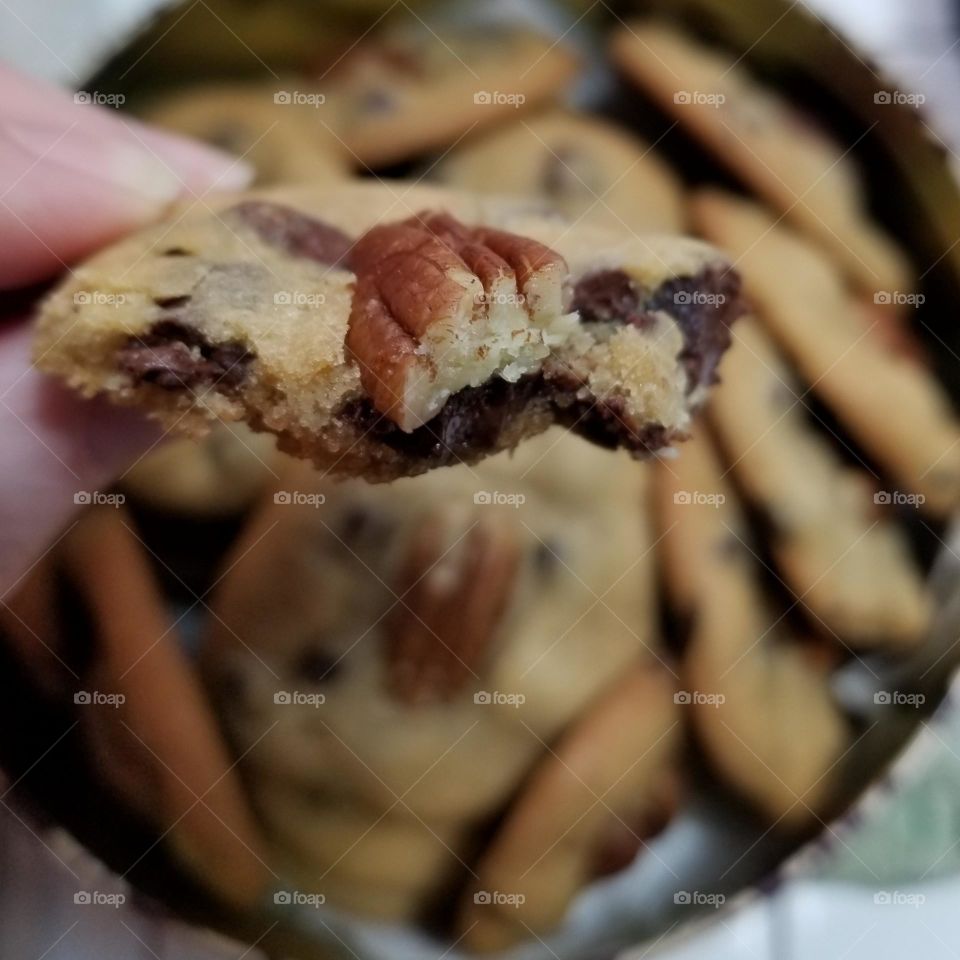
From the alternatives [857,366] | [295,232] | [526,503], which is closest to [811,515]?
[857,366]

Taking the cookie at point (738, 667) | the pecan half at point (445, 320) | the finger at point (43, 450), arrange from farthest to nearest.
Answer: the cookie at point (738, 667), the finger at point (43, 450), the pecan half at point (445, 320)

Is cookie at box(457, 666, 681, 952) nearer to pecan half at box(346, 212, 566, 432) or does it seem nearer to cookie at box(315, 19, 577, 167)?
pecan half at box(346, 212, 566, 432)

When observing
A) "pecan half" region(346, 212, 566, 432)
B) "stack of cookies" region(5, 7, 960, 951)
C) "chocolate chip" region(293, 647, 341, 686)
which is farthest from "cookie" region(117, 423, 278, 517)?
"pecan half" region(346, 212, 566, 432)

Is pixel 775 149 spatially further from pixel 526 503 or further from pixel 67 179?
pixel 67 179

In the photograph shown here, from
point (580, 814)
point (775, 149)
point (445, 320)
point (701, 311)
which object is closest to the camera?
point (445, 320)

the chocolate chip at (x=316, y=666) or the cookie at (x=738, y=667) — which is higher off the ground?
the cookie at (x=738, y=667)

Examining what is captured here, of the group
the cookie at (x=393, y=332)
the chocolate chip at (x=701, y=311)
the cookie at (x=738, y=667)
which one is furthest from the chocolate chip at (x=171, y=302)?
the cookie at (x=738, y=667)

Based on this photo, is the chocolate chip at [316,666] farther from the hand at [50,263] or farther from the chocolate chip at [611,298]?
the chocolate chip at [611,298]

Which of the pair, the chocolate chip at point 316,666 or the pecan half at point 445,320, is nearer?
the pecan half at point 445,320
